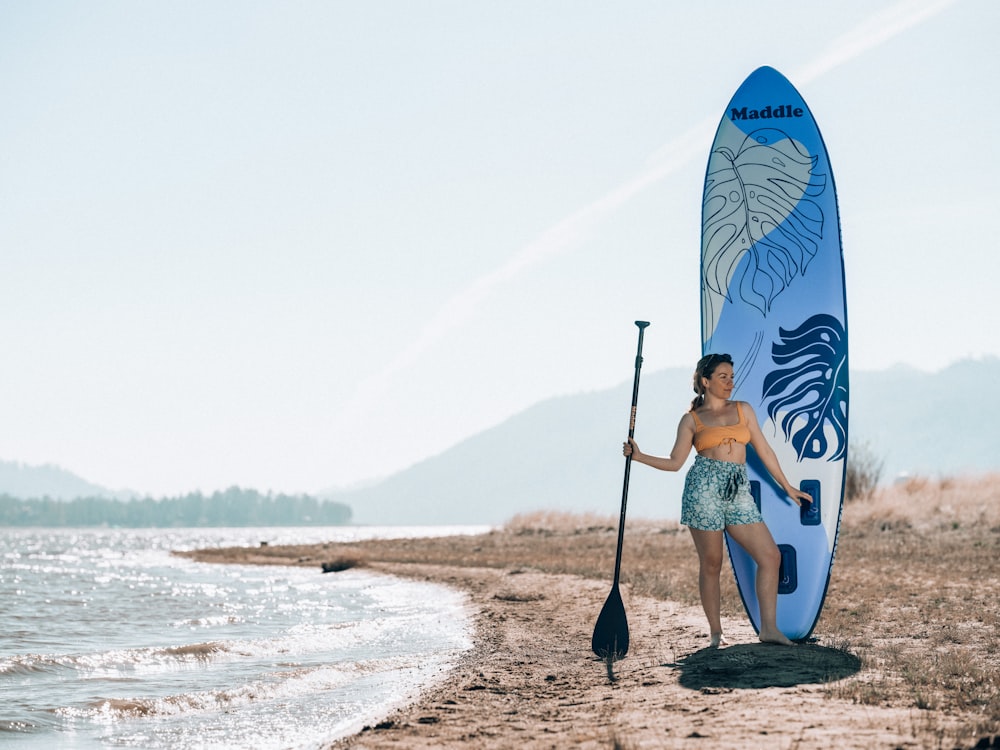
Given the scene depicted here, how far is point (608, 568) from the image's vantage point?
56.7ft

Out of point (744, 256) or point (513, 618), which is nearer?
point (744, 256)

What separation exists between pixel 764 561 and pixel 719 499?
555 millimetres

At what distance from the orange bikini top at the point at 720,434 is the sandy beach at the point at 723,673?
57.7 inches

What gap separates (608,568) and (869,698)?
12.0 m

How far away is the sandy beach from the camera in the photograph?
5.01 metres

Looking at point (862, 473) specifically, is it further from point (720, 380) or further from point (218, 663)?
point (720, 380)

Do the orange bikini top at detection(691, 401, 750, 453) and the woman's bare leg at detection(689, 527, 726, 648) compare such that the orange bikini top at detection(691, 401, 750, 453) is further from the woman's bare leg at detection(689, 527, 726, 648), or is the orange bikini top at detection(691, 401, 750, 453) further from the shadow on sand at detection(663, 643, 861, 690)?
the shadow on sand at detection(663, 643, 861, 690)

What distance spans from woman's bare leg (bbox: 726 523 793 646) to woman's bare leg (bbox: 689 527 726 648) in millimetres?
168

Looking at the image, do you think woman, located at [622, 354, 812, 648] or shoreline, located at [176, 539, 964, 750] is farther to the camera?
woman, located at [622, 354, 812, 648]

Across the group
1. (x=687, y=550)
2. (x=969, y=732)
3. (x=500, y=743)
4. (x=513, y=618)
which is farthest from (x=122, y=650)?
(x=687, y=550)

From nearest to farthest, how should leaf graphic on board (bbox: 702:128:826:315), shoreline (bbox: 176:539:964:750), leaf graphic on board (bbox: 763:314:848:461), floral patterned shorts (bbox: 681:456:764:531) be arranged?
shoreline (bbox: 176:539:964:750) → floral patterned shorts (bbox: 681:456:764:531) → leaf graphic on board (bbox: 763:314:848:461) → leaf graphic on board (bbox: 702:128:826:315)

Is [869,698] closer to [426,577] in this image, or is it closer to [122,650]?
[122,650]

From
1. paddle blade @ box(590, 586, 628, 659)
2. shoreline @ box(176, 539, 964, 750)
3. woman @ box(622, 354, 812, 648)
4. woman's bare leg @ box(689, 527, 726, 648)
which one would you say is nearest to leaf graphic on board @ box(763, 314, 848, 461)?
woman @ box(622, 354, 812, 648)

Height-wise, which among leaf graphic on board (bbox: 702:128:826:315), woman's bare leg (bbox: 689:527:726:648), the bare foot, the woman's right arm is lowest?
the bare foot
